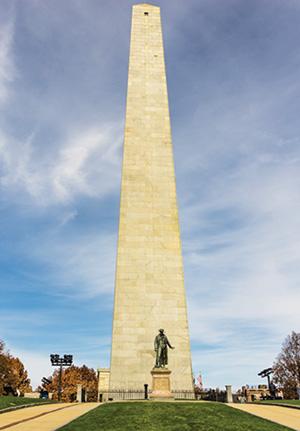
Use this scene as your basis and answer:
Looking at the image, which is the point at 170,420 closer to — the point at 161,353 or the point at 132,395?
the point at 161,353

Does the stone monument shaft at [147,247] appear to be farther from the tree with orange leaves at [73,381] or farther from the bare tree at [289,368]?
the tree with orange leaves at [73,381]

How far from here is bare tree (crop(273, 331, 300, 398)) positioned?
51991 mm

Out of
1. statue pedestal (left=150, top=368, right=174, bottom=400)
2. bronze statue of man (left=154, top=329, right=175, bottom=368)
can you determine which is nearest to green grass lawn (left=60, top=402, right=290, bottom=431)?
statue pedestal (left=150, top=368, right=174, bottom=400)

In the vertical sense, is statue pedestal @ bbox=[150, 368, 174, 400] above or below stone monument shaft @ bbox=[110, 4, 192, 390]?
below

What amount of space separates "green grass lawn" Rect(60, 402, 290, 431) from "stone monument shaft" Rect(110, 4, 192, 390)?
10.7 metres

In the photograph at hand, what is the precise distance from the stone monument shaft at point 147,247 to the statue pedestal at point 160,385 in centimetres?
486

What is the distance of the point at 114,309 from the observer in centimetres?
2769

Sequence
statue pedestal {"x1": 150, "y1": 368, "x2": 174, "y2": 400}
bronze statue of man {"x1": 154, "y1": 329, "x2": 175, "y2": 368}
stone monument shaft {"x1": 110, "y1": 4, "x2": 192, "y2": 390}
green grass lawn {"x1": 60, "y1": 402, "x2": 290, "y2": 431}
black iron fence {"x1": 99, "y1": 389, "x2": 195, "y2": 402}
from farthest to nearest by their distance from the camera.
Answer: stone monument shaft {"x1": 110, "y1": 4, "x2": 192, "y2": 390} → black iron fence {"x1": 99, "y1": 389, "x2": 195, "y2": 402} → bronze statue of man {"x1": 154, "y1": 329, "x2": 175, "y2": 368} → statue pedestal {"x1": 150, "y1": 368, "x2": 174, "y2": 400} → green grass lawn {"x1": 60, "y1": 402, "x2": 290, "y2": 431}

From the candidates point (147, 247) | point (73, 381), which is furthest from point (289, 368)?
point (73, 381)

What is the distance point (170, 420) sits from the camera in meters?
12.6

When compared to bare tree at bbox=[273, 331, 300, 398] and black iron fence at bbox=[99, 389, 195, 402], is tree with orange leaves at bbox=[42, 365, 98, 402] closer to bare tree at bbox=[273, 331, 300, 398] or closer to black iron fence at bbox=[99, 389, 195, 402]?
bare tree at bbox=[273, 331, 300, 398]

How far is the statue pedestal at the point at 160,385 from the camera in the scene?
2047cm

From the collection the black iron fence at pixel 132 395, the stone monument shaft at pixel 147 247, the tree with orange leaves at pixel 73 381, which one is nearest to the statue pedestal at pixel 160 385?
the black iron fence at pixel 132 395

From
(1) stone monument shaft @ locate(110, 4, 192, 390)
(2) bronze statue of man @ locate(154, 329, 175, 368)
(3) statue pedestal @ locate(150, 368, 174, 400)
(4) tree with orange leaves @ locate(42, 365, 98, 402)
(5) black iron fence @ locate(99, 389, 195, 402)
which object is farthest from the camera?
(4) tree with orange leaves @ locate(42, 365, 98, 402)
